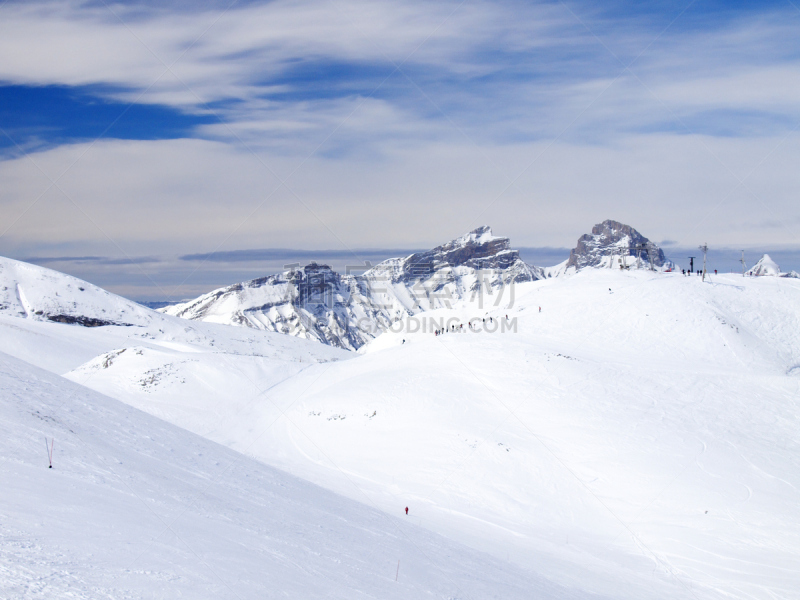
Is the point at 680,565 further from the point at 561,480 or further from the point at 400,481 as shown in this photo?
the point at 400,481

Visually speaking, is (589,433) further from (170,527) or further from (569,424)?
(170,527)

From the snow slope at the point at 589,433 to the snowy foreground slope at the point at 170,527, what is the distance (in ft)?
17.0

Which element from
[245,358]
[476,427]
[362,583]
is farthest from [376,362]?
[362,583]

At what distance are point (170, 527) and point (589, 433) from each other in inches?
983

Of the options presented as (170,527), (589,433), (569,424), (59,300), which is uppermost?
(170,527)

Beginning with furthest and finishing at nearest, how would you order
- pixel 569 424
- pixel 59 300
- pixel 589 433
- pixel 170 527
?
pixel 59 300 → pixel 569 424 → pixel 589 433 → pixel 170 527

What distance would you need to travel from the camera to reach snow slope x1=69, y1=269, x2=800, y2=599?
2152 centimetres

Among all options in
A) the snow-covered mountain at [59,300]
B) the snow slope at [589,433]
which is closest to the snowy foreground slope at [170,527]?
the snow slope at [589,433]

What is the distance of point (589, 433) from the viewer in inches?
1201

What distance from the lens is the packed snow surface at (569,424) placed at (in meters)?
21.3

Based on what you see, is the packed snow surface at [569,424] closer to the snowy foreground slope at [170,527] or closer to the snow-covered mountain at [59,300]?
the snowy foreground slope at [170,527]

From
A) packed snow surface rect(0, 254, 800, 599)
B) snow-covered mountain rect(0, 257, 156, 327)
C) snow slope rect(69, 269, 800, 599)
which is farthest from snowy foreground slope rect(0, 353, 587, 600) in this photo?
snow-covered mountain rect(0, 257, 156, 327)

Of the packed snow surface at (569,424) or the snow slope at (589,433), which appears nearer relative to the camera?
the packed snow surface at (569,424)

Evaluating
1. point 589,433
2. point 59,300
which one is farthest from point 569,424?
point 59,300
